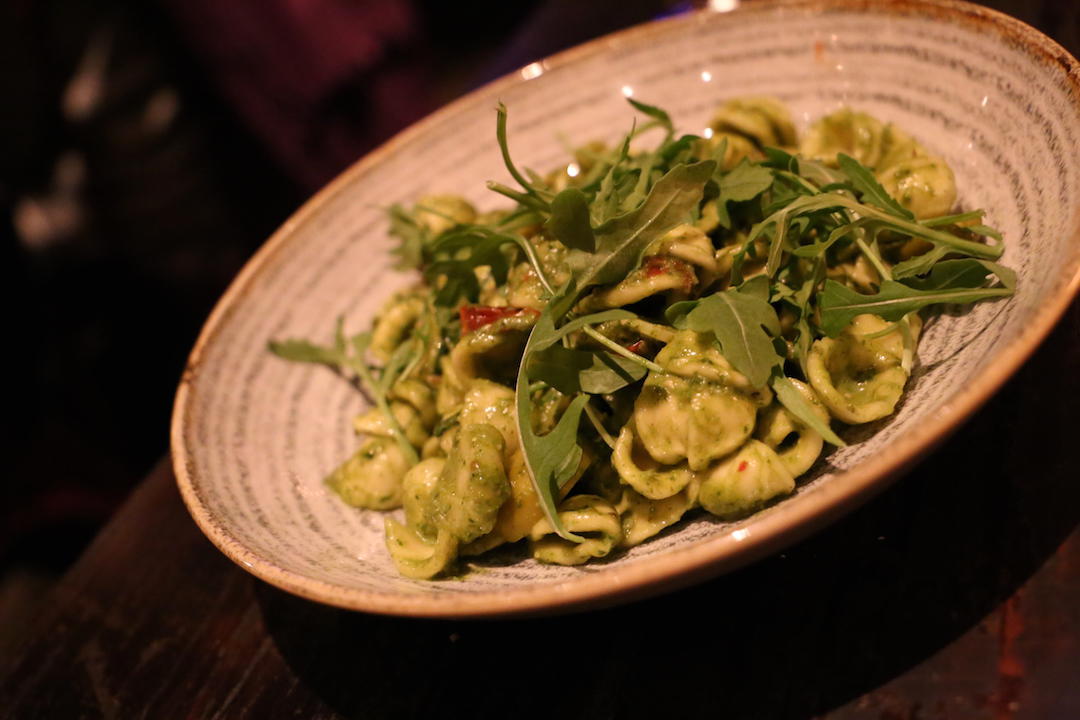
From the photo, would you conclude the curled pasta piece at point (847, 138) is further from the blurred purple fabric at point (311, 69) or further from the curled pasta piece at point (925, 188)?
the blurred purple fabric at point (311, 69)

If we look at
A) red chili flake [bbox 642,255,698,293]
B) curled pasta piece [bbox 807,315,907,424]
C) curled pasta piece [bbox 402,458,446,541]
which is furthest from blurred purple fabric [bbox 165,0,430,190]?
curled pasta piece [bbox 807,315,907,424]

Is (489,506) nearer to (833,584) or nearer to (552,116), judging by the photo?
(833,584)

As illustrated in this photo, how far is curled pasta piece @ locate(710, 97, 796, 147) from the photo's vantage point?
1815 millimetres

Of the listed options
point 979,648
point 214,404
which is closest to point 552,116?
point 214,404

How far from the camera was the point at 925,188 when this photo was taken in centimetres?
153

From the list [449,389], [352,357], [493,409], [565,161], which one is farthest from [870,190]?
[352,357]

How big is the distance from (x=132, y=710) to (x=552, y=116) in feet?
5.80

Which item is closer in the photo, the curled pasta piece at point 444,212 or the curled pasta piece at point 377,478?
the curled pasta piece at point 377,478

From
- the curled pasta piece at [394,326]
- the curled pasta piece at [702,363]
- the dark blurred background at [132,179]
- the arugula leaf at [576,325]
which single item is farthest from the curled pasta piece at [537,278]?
the dark blurred background at [132,179]

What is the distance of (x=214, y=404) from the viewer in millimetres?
1865

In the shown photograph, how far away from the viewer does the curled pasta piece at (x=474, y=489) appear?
1.35 meters

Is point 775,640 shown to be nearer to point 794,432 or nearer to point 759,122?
point 794,432

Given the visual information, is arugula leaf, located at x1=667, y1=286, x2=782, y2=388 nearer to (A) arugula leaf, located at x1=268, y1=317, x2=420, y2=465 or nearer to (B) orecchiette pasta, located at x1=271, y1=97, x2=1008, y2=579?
(B) orecchiette pasta, located at x1=271, y1=97, x2=1008, y2=579

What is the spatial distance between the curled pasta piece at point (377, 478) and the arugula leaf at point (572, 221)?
0.57 m
